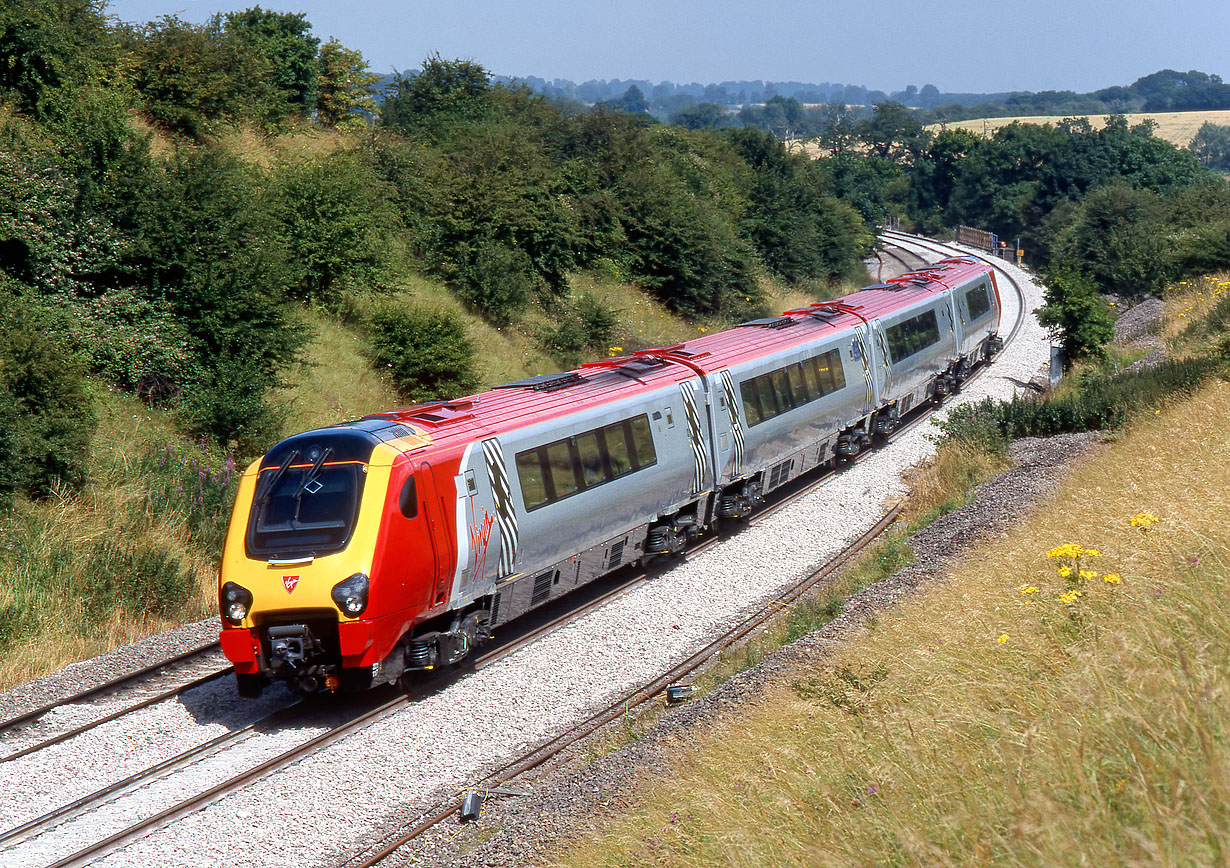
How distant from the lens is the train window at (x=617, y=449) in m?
14.3

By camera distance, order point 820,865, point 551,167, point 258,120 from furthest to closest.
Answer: point 551,167
point 258,120
point 820,865

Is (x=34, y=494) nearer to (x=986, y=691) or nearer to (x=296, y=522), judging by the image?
(x=296, y=522)

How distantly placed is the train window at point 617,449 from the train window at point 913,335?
34.2 ft

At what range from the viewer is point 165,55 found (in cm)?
3042

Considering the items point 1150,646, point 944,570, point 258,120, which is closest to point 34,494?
point 944,570

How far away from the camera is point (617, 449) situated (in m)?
14.4

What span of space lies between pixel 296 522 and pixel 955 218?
82983 mm

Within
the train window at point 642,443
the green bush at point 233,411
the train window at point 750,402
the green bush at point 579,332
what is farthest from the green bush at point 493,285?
the train window at point 642,443

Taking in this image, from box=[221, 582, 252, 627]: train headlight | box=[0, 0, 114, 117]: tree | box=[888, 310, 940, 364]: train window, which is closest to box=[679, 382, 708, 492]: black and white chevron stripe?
box=[221, 582, 252, 627]: train headlight

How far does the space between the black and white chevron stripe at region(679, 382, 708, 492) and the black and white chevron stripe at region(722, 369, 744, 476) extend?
0.91m

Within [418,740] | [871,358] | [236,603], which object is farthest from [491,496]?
[871,358]

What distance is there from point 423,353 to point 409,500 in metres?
14.3

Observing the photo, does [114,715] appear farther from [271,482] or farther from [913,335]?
[913,335]

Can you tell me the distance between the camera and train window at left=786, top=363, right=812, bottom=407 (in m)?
19.0
